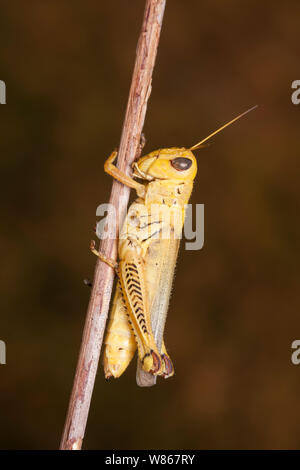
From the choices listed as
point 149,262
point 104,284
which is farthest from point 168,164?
point 104,284

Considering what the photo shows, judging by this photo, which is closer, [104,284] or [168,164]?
[104,284]

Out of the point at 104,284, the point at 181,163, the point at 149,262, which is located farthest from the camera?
the point at 149,262

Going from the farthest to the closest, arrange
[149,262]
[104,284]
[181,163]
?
[149,262], [181,163], [104,284]

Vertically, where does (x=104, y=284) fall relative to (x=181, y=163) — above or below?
below

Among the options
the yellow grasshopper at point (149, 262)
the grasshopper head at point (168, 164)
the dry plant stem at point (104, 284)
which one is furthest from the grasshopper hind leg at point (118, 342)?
the grasshopper head at point (168, 164)

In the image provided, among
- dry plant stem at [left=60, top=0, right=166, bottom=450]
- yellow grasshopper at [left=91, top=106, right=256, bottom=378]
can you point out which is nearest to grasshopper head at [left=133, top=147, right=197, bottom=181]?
yellow grasshopper at [left=91, top=106, right=256, bottom=378]

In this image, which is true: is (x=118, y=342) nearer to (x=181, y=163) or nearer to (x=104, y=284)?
(x=104, y=284)

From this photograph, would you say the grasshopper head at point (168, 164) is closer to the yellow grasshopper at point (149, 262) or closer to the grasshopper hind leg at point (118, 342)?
the yellow grasshopper at point (149, 262)
